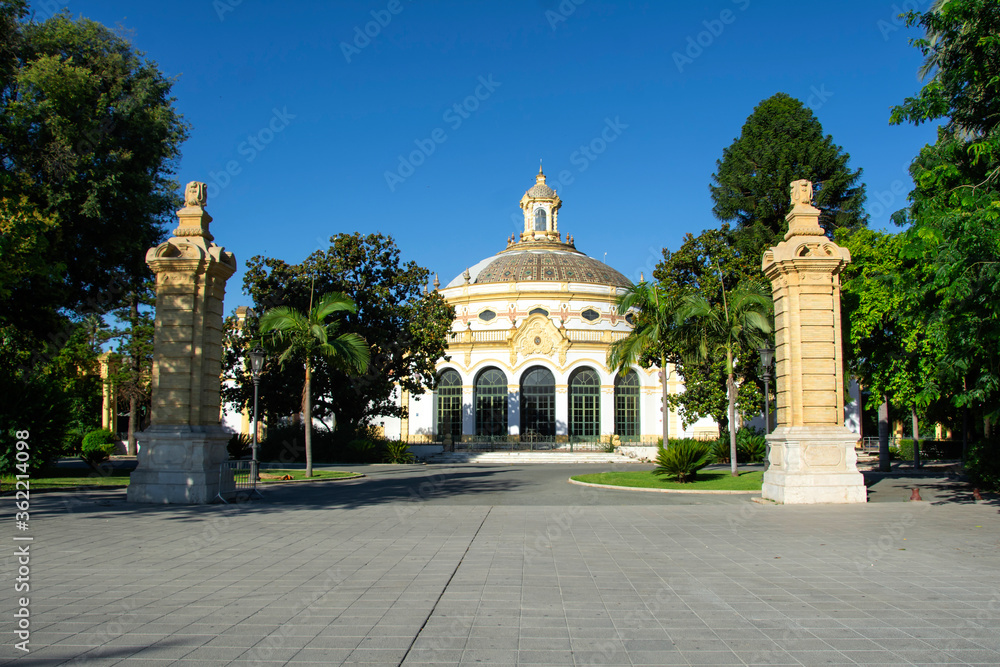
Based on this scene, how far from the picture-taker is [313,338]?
22.0 metres

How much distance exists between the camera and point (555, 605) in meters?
5.91

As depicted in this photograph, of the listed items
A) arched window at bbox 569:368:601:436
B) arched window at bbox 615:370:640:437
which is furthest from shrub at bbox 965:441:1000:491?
arched window at bbox 569:368:601:436

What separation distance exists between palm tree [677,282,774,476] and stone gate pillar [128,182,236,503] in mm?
13381

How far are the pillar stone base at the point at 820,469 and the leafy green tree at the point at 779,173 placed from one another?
2027 cm

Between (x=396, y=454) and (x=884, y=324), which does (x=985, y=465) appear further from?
(x=396, y=454)

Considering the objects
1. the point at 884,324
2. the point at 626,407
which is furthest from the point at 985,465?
the point at 626,407

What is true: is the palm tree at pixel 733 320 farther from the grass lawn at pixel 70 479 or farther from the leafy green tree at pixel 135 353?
the leafy green tree at pixel 135 353

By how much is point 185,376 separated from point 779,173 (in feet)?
93.8

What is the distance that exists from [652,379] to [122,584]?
4595 cm

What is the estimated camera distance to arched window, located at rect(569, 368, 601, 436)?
4950cm

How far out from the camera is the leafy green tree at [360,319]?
105 ft

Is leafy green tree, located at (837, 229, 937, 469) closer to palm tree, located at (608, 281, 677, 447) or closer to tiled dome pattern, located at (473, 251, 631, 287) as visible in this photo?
palm tree, located at (608, 281, 677, 447)

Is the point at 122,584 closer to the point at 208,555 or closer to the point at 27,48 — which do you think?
the point at 208,555

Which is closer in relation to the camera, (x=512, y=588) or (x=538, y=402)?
(x=512, y=588)
